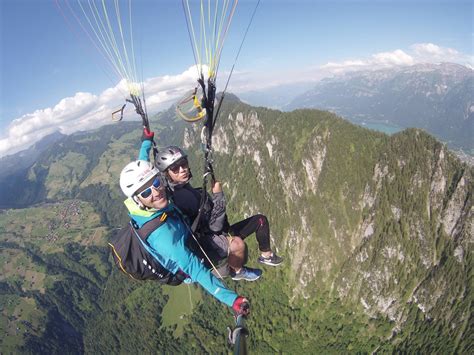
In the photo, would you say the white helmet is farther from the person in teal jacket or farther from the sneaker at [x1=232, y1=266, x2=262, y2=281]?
the sneaker at [x1=232, y1=266, x2=262, y2=281]

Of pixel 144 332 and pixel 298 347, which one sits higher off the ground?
pixel 298 347

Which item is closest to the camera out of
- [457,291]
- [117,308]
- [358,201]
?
[457,291]

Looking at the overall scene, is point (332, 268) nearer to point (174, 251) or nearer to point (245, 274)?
point (245, 274)

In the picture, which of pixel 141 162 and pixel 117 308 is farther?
pixel 117 308

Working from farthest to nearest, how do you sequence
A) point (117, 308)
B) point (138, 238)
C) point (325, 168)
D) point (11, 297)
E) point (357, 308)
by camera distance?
point (11, 297) < point (117, 308) < point (325, 168) < point (357, 308) < point (138, 238)

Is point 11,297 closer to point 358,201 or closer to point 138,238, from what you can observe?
point 358,201

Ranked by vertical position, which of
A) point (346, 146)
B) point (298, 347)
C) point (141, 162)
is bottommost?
point (298, 347)

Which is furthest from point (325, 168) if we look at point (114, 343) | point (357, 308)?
point (114, 343)

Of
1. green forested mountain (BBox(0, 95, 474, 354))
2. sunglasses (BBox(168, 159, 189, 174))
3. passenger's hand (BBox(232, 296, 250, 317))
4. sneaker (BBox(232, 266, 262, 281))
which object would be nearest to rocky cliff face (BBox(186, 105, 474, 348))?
green forested mountain (BBox(0, 95, 474, 354))
